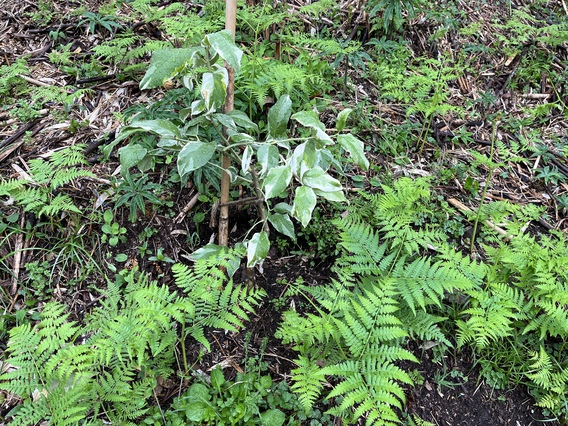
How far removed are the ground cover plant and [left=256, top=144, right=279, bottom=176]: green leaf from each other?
0.01 meters

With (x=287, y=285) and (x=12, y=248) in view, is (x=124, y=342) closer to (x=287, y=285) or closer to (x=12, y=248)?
(x=287, y=285)

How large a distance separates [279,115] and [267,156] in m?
0.27

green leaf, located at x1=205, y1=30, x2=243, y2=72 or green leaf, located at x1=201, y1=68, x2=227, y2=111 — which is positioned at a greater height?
green leaf, located at x1=205, y1=30, x2=243, y2=72

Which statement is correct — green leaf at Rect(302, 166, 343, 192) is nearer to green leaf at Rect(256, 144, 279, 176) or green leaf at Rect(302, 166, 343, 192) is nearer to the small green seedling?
green leaf at Rect(256, 144, 279, 176)

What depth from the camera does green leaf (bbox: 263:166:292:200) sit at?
1.95 metres

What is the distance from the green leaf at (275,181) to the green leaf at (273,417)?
1.02 meters

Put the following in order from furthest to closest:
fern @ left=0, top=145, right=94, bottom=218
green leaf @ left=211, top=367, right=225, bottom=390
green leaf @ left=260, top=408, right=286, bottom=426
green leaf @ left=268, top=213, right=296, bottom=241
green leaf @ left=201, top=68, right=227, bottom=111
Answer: fern @ left=0, top=145, right=94, bottom=218 < green leaf @ left=268, top=213, right=296, bottom=241 < green leaf @ left=211, top=367, right=225, bottom=390 < green leaf @ left=260, top=408, right=286, bottom=426 < green leaf @ left=201, top=68, right=227, bottom=111

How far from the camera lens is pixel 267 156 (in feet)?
6.73

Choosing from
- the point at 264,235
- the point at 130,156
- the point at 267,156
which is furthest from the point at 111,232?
the point at 267,156

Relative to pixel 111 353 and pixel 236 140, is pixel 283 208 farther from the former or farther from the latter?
pixel 111 353

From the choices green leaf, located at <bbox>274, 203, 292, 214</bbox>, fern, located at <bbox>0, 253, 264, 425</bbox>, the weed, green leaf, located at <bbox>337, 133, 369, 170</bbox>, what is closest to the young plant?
green leaf, located at <bbox>337, 133, 369, 170</bbox>

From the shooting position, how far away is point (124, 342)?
78.5 inches

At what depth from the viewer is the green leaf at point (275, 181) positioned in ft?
6.40

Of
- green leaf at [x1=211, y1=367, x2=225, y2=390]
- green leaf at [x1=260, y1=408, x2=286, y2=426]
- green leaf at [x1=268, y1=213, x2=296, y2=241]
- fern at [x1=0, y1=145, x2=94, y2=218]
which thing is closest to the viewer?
green leaf at [x1=260, y1=408, x2=286, y2=426]
